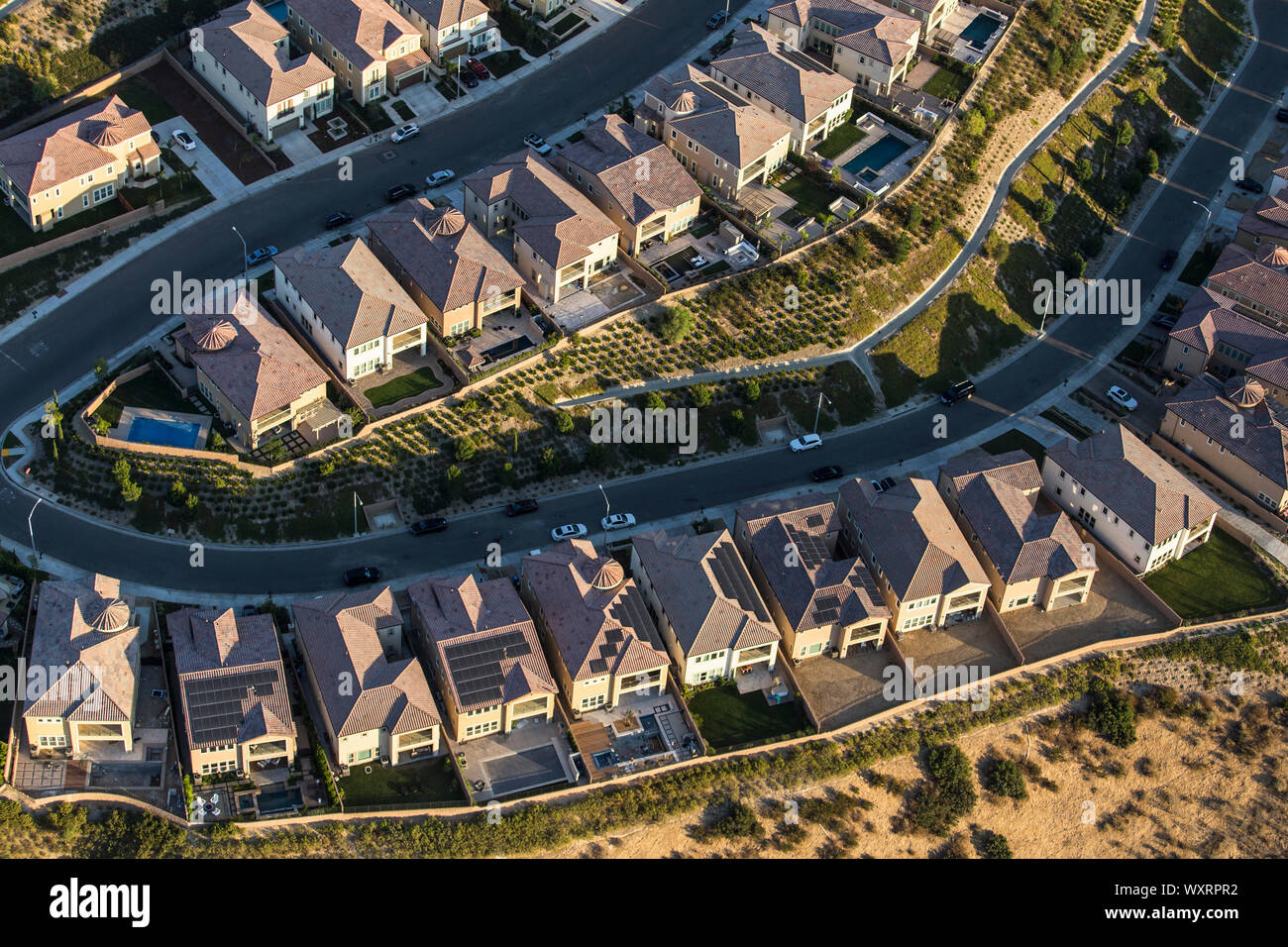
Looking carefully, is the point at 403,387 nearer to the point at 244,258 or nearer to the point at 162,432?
the point at 162,432

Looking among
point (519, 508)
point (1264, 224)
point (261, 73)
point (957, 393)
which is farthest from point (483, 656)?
point (1264, 224)

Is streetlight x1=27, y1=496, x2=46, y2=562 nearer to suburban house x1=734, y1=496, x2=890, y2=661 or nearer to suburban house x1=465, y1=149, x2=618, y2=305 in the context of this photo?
suburban house x1=465, y1=149, x2=618, y2=305

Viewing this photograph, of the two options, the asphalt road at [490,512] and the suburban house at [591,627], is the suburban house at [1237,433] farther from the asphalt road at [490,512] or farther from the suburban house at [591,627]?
the suburban house at [591,627]

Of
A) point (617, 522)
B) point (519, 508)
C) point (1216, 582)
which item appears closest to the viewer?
point (519, 508)

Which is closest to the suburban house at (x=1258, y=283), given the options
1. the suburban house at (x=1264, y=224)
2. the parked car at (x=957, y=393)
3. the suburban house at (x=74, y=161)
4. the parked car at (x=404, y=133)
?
the suburban house at (x=1264, y=224)

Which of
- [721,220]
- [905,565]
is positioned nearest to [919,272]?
[721,220]

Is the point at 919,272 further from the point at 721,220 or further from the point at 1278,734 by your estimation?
the point at 1278,734

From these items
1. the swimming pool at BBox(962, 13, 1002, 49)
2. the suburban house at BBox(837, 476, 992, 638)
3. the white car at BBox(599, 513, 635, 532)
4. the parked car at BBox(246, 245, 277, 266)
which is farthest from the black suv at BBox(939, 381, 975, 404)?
the parked car at BBox(246, 245, 277, 266)
